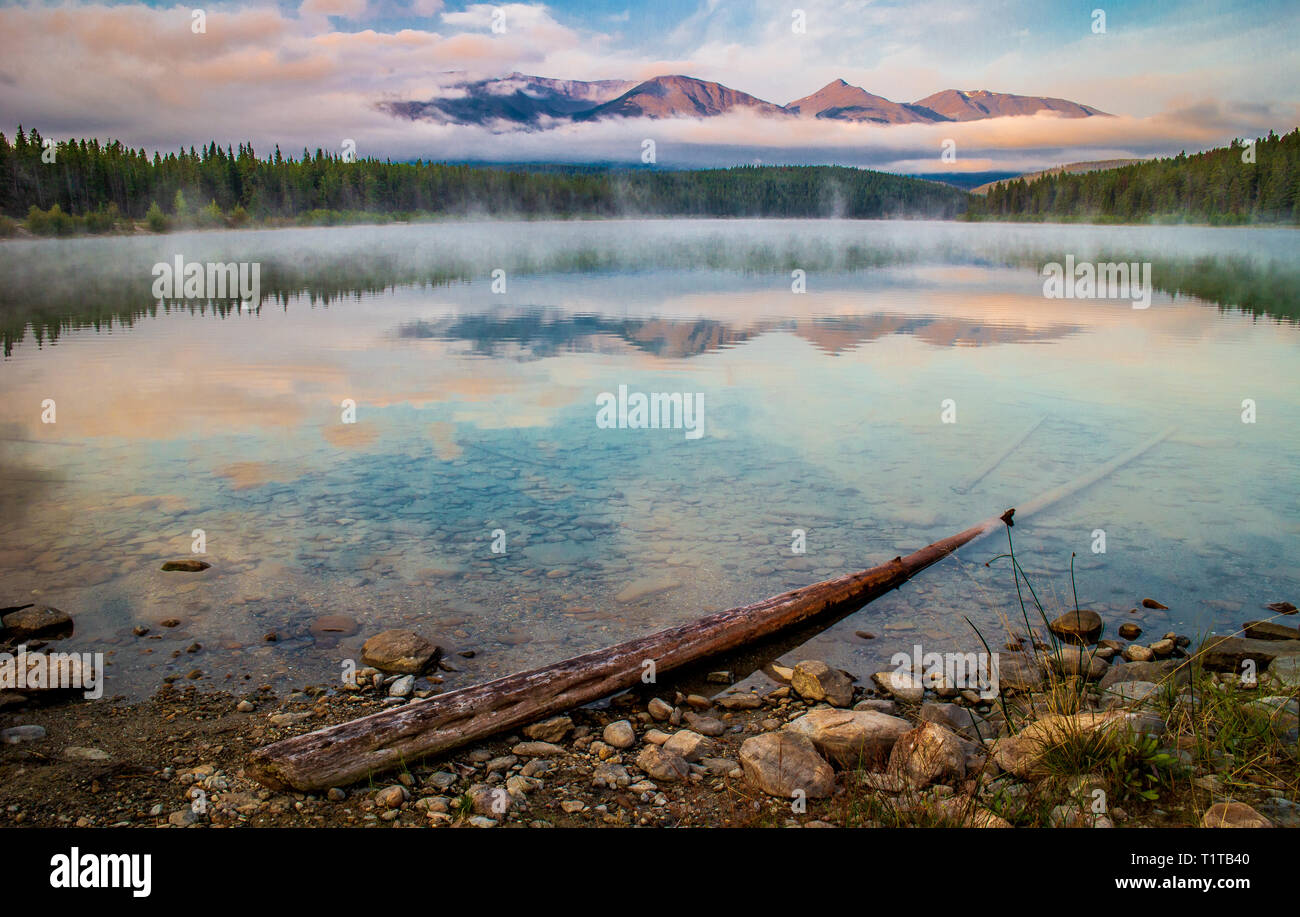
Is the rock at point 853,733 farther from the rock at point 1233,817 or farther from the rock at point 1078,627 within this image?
the rock at point 1078,627

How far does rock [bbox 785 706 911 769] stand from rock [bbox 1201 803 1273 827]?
174 centimetres

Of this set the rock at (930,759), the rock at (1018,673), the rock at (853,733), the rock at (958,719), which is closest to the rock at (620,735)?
the rock at (853,733)

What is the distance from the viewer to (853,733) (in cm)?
575

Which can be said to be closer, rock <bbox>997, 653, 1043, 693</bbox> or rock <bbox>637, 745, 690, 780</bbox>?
rock <bbox>637, 745, 690, 780</bbox>

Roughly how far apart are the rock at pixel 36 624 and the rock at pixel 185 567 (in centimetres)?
119

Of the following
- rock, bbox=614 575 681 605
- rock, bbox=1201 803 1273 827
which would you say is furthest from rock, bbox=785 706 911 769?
rock, bbox=614 575 681 605

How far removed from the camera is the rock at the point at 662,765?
18.0ft

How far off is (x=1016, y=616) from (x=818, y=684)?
8.82 ft

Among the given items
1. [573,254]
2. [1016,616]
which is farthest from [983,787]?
[573,254]

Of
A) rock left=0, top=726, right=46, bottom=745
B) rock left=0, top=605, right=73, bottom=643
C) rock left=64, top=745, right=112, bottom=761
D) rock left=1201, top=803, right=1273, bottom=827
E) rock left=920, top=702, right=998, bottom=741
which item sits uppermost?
rock left=0, top=605, right=73, bottom=643

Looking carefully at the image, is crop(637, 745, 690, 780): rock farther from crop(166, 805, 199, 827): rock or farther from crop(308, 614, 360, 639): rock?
crop(308, 614, 360, 639): rock

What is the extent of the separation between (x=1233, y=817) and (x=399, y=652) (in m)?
5.53

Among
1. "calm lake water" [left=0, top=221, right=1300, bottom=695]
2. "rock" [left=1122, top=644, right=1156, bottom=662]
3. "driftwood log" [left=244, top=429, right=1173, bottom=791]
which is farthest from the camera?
"calm lake water" [left=0, top=221, right=1300, bottom=695]

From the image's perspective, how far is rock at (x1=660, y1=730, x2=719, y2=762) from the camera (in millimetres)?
5777
